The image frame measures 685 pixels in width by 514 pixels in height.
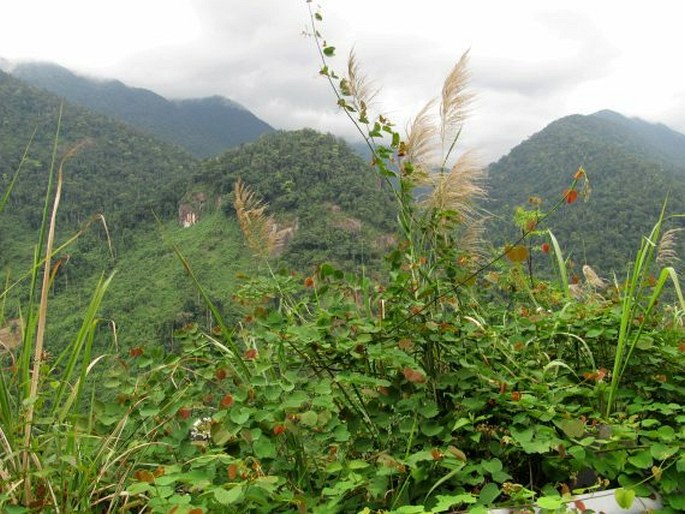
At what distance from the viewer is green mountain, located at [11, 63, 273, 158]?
14475 centimetres

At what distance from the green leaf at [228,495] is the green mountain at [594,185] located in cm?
748

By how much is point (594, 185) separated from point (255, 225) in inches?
1875

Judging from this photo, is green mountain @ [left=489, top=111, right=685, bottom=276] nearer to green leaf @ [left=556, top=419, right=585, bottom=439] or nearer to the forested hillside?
green leaf @ [left=556, top=419, right=585, bottom=439]

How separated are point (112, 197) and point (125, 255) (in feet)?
49.0

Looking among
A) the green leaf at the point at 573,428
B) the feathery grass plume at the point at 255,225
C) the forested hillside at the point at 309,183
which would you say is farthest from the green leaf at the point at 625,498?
the forested hillside at the point at 309,183

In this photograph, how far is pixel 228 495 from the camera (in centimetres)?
93

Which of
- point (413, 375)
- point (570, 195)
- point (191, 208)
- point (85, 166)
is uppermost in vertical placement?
point (85, 166)

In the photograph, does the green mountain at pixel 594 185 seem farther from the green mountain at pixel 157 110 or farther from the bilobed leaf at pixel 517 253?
the green mountain at pixel 157 110

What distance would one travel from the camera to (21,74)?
487 feet

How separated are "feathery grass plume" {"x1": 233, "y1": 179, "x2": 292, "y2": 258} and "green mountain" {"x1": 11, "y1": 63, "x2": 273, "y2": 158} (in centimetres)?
13723

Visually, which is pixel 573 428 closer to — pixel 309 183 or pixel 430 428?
pixel 430 428

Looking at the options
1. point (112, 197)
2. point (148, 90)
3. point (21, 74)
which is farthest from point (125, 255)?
point (148, 90)

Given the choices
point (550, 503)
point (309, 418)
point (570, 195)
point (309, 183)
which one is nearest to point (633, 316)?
point (570, 195)

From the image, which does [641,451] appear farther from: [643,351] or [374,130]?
[374,130]
